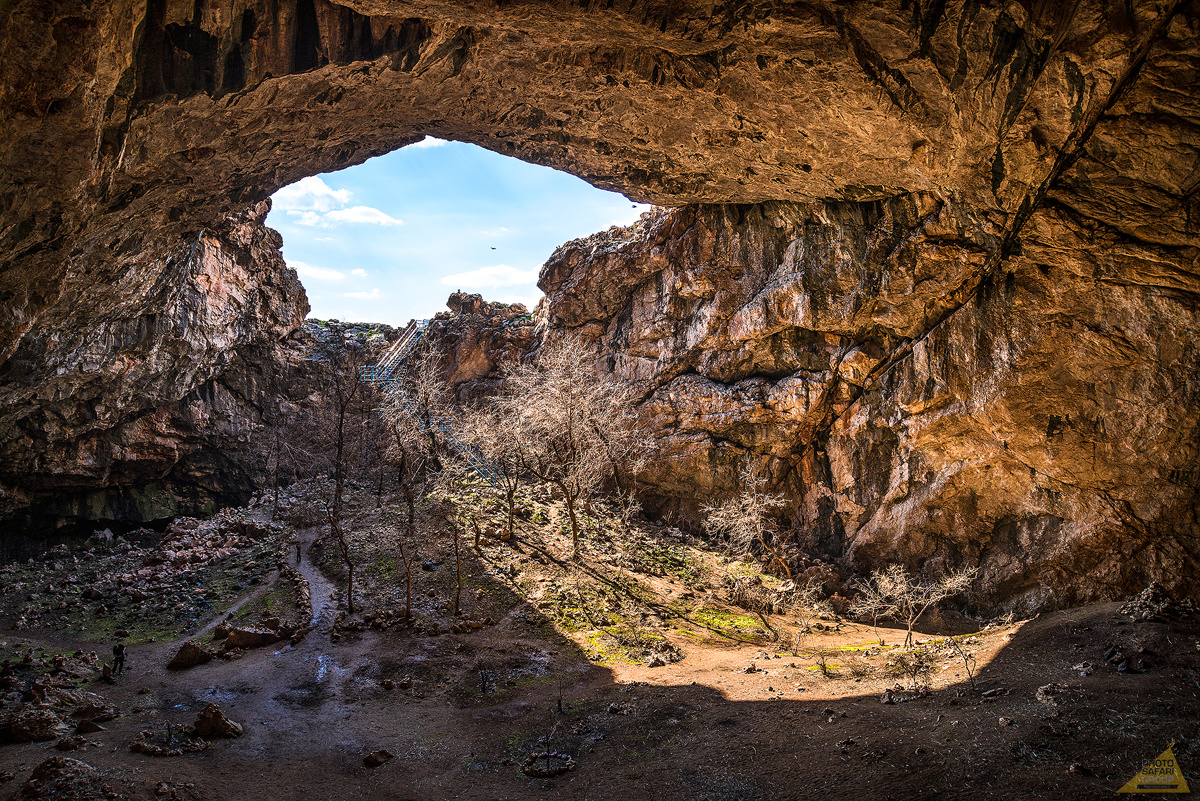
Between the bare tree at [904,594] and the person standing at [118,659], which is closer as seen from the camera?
the person standing at [118,659]

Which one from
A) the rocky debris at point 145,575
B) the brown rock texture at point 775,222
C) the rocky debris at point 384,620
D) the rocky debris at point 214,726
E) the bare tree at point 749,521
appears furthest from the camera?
the bare tree at point 749,521

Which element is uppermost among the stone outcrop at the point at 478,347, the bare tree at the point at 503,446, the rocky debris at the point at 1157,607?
the stone outcrop at the point at 478,347

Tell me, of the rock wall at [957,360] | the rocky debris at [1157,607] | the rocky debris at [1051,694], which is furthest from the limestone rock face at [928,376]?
the rocky debris at [1051,694]

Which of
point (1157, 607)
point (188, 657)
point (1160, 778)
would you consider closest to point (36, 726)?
point (188, 657)

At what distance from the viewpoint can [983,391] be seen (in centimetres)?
1730

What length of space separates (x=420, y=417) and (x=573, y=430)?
880 centimetres

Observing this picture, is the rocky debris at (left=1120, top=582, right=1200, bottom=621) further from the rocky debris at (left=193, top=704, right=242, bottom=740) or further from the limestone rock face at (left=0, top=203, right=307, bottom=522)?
the limestone rock face at (left=0, top=203, right=307, bottom=522)

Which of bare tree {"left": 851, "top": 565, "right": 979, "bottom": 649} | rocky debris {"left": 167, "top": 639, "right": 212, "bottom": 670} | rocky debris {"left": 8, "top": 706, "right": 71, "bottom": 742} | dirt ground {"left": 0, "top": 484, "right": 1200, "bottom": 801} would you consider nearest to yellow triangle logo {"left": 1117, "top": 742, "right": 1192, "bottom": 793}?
dirt ground {"left": 0, "top": 484, "right": 1200, "bottom": 801}

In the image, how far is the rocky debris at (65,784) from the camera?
7320 millimetres

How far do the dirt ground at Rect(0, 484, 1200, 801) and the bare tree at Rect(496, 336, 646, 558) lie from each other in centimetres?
579

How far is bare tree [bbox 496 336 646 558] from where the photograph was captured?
72.3 feet

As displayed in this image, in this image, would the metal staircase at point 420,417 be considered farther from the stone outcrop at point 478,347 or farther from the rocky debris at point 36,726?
the rocky debris at point 36,726

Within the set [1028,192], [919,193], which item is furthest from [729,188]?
[1028,192]

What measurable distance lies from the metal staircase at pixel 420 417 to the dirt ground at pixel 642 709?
9.23m
